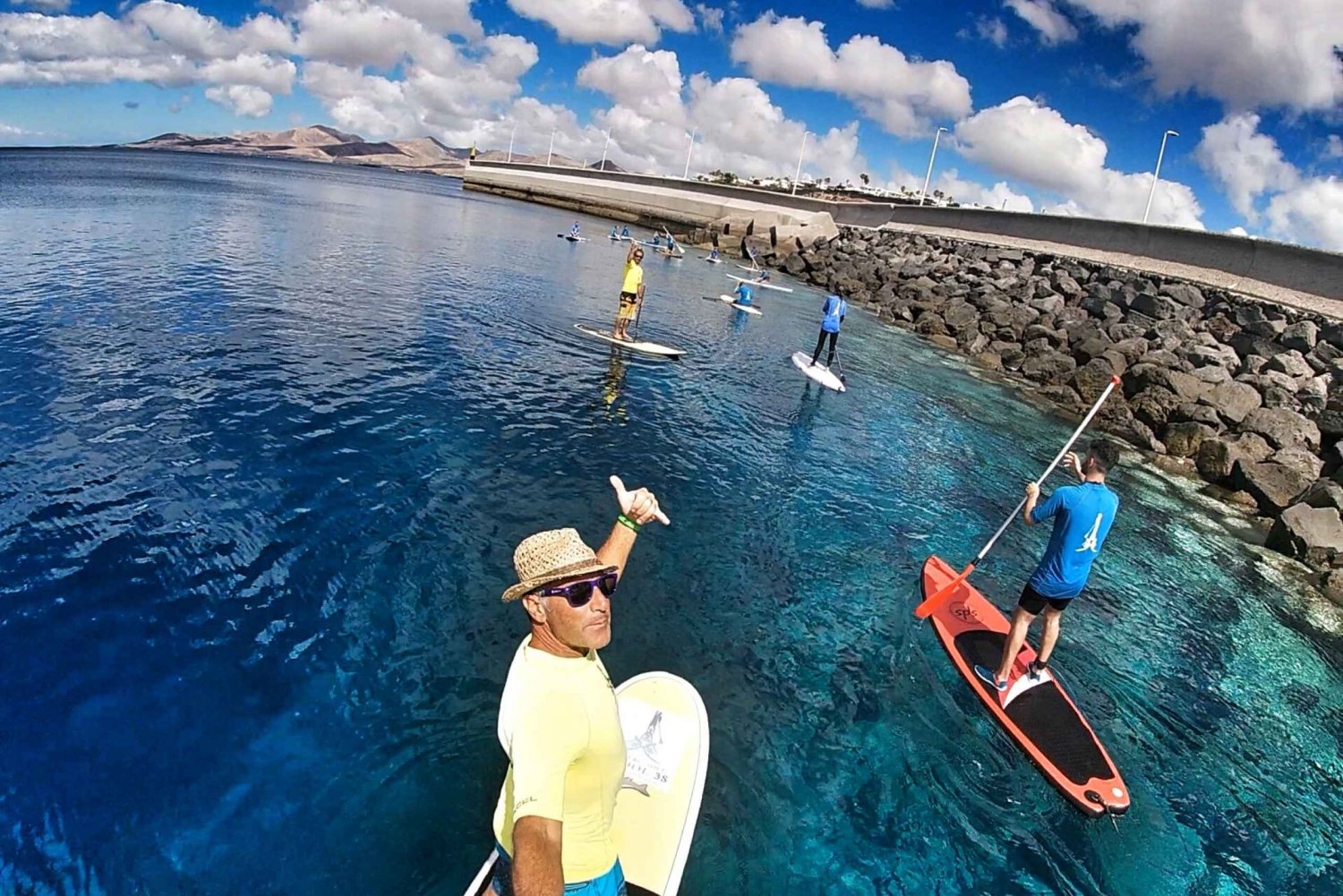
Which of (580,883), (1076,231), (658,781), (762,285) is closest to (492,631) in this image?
(658,781)

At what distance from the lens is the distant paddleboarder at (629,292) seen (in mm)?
21202

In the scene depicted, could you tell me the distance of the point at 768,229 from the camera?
68.6 m

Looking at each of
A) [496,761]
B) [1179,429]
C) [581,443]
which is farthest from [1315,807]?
[1179,429]

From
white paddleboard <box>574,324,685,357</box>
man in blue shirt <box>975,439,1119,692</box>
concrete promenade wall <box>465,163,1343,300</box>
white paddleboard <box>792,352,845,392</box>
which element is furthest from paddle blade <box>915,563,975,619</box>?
concrete promenade wall <box>465,163,1343,300</box>

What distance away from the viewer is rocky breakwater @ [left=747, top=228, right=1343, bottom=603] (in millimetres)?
18422

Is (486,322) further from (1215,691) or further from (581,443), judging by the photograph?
(1215,691)

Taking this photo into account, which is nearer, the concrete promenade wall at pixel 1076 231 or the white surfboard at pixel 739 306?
the concrete promenade wall at pixel 1076 231

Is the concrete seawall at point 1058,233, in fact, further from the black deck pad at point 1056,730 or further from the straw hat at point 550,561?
the straw hat at point 550,561

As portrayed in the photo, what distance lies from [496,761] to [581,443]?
8.08 m

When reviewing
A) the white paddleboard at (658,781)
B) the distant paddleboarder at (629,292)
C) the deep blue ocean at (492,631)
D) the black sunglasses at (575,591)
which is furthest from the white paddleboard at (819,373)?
the black sunglasses at (575,591)

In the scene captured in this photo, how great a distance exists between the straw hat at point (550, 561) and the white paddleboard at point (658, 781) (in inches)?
74.2

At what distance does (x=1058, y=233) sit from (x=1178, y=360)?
2388 cm

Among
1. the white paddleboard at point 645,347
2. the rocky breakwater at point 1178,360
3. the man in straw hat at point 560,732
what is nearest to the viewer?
the man in straw hat at point 560,732

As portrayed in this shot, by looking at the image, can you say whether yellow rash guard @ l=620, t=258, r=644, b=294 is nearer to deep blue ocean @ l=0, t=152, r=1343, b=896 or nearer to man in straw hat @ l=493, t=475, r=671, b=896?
deep blue ocean @ l=0, t=152, r=1343, b=896
